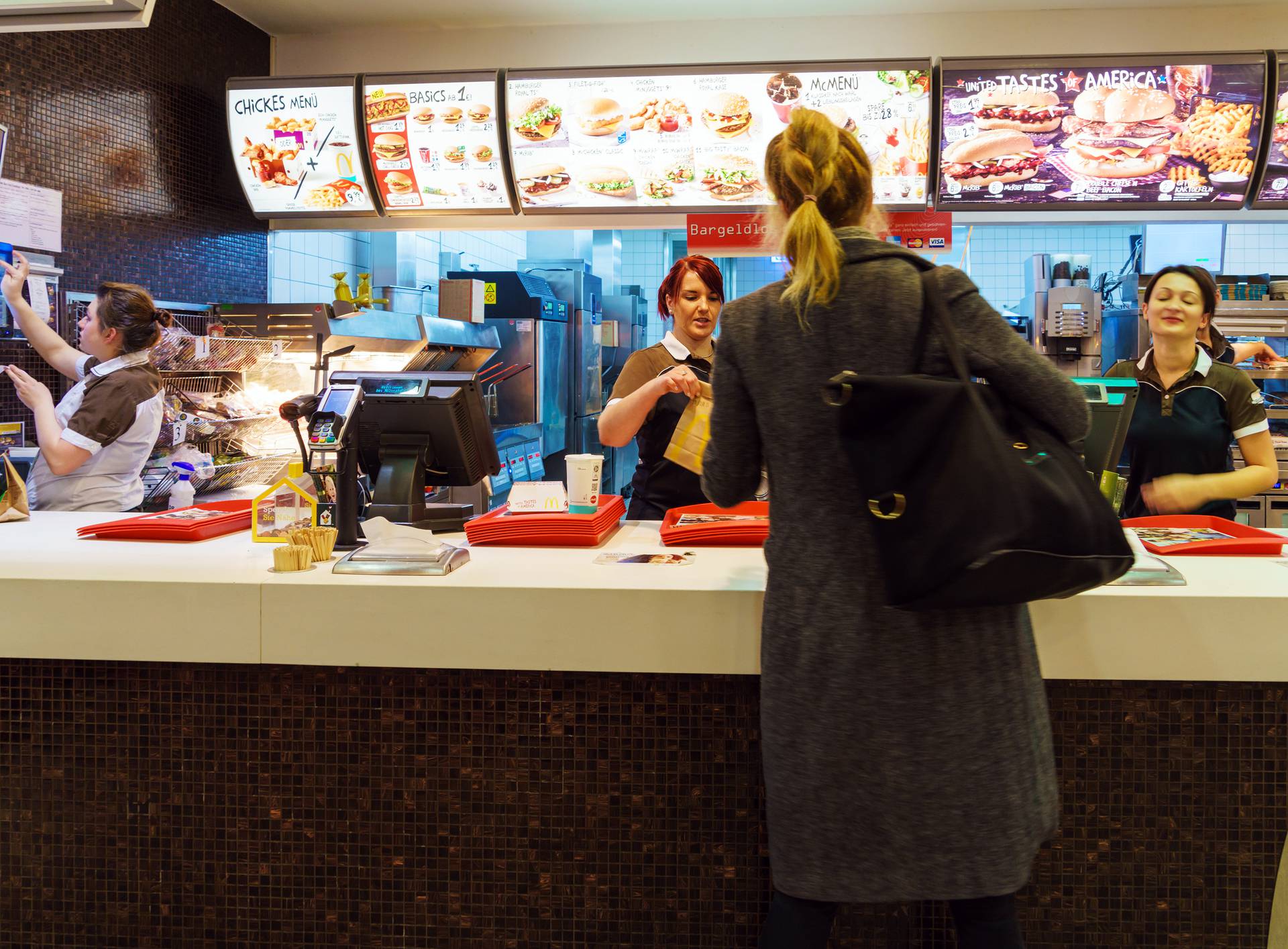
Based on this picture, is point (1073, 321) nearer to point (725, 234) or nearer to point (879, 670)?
point (725, 234)

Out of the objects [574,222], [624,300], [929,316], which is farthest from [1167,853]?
[624,300]

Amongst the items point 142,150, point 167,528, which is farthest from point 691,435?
point 142,150

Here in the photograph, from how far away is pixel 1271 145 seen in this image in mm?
3760

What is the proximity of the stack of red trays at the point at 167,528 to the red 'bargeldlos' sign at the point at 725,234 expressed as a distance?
247 cm

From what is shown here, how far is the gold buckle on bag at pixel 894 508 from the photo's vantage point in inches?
44.7

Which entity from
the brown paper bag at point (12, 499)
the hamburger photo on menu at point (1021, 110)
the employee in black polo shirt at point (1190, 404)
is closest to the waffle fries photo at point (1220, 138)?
the hamburger photo on menu at point (1021, 110)

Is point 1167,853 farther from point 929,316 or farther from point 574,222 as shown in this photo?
point 574,222

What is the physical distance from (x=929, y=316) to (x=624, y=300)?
4.93 meters

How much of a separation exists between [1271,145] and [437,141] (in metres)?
3.43

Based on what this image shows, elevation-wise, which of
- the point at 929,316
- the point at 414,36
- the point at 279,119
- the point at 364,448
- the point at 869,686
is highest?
the point at 414,36

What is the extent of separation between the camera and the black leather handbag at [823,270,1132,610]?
1.09m

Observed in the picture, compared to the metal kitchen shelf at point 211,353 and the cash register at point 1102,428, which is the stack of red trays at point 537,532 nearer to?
the cash register at point 1102,428

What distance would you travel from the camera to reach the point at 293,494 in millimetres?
1979

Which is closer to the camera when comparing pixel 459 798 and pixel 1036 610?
pixel 1036 610
